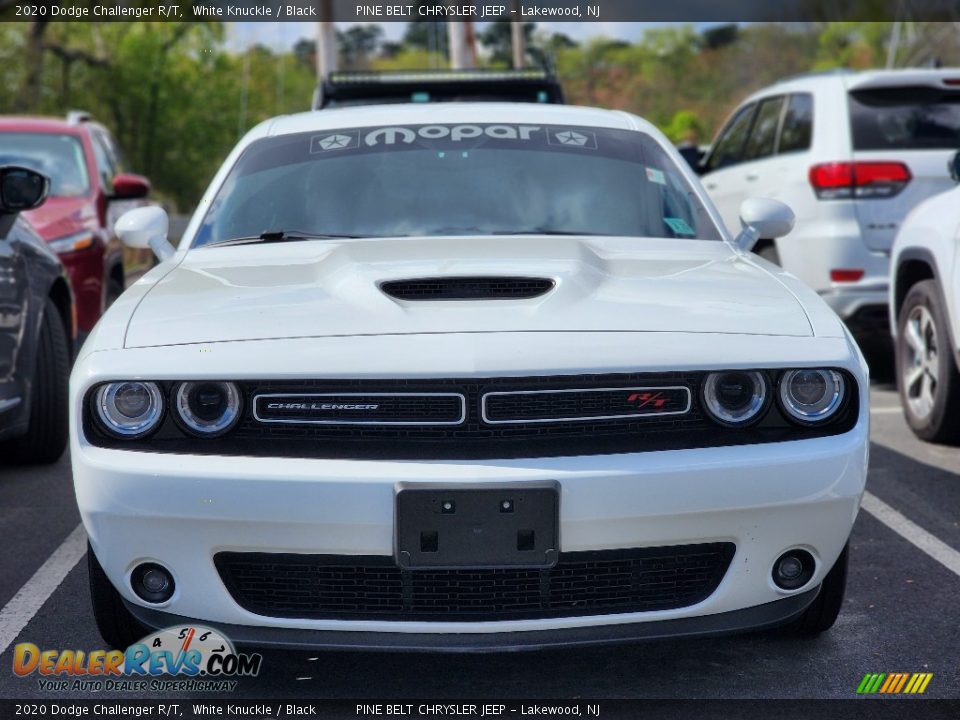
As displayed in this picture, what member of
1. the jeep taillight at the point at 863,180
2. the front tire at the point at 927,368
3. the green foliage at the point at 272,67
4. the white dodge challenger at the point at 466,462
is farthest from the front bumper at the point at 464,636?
the green foliage at the point at 272,67

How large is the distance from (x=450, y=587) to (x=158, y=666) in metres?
0.84

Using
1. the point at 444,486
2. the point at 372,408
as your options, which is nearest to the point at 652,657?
the point at 444,486

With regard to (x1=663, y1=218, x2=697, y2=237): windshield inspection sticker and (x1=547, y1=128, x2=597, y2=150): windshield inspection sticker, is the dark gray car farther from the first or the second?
(x1=663, y1=218, x2=697, y2=237): windshield inspection sticker

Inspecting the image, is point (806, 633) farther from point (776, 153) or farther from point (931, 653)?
point (776, 153)

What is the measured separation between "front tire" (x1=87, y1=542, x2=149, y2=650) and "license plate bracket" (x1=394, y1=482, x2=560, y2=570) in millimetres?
845

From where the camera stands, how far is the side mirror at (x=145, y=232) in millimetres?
4551

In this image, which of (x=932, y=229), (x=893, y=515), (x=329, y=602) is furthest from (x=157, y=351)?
(x=932, y=229)

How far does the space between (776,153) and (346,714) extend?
21.4ft

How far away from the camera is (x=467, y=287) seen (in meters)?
3.56

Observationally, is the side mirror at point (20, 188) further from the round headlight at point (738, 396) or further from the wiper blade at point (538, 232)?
the round headlight at point (738, 396)

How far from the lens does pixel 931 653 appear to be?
3.71 m

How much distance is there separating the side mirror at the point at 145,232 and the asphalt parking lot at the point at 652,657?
1069 millimetres

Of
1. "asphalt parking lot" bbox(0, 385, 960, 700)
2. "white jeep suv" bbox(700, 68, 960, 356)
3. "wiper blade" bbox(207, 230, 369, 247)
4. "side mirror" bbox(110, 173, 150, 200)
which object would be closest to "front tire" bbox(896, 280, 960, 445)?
"white jeep suv" bbox(700, 68, 960, 356)

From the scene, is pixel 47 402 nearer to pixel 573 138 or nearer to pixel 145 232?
pixel 145 232
